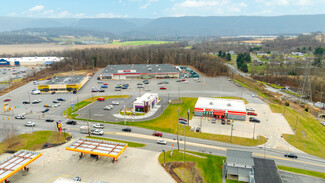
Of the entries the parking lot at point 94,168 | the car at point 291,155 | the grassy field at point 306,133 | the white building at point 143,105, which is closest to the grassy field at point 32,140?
the parking lot at point 94,168

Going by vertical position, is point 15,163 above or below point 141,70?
below

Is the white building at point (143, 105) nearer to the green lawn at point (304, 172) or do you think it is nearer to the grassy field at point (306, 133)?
the grassy field at point (306, 133)

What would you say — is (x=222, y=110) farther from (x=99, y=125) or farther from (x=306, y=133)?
(x=99, y=125)

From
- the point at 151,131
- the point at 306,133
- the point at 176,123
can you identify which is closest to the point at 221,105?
the point at 176,123

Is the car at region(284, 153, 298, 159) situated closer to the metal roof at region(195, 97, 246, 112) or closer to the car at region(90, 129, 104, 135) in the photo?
the metal roof at region(195, 97, 246, 112)

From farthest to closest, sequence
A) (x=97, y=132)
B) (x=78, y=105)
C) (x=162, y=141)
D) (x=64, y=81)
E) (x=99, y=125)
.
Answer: (x=64, y=81) → (x=78, y=105) → (x=99, y=125) → (x=97, y=132) → (x=162, y=141)

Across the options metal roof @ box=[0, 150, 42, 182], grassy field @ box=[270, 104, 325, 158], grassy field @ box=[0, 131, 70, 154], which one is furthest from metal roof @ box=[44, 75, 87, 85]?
grassy field @ box=[270, 104, 325, 158]
